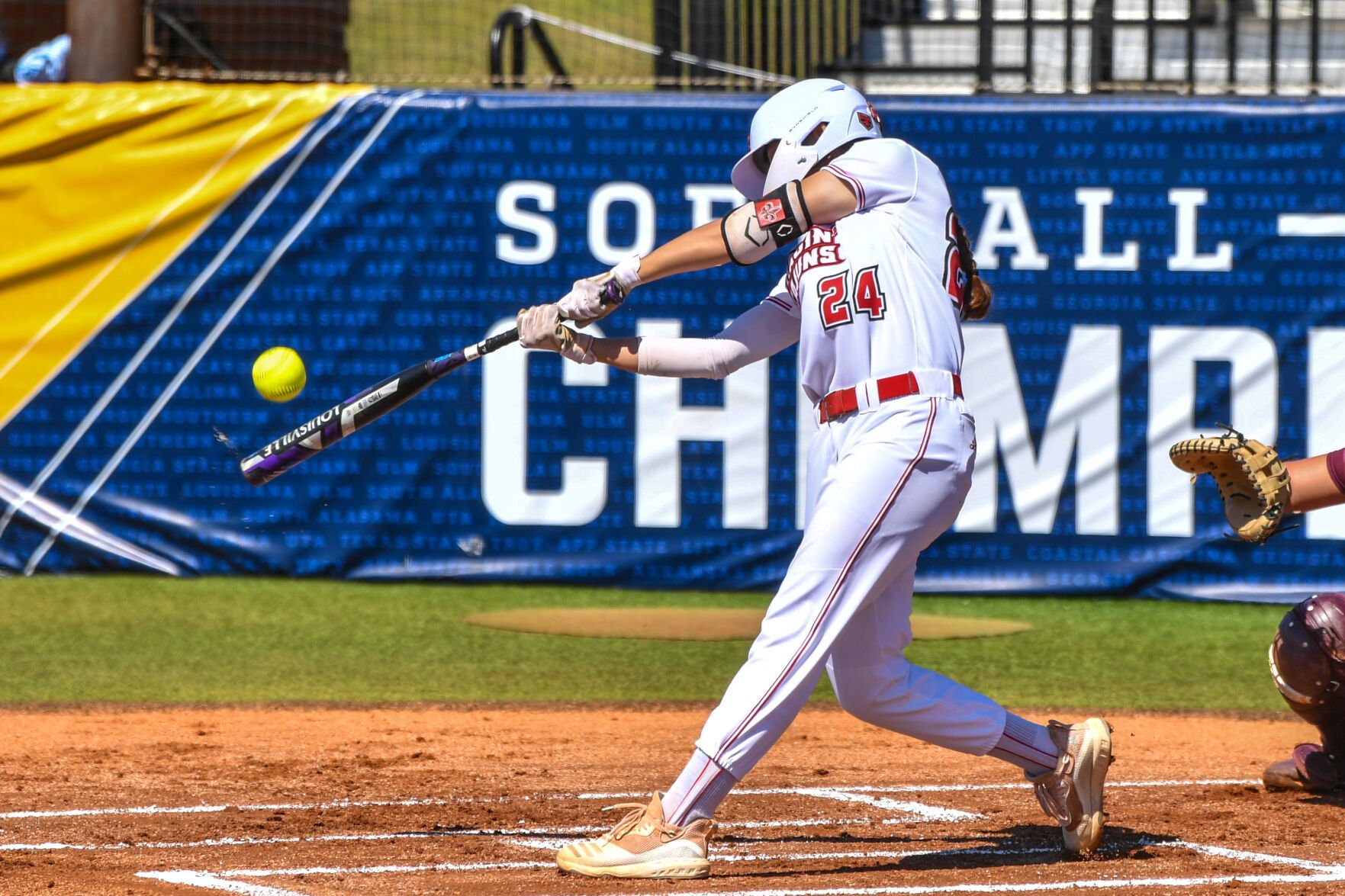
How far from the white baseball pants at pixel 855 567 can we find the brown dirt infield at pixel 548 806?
39cm

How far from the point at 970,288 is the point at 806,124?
55 cm

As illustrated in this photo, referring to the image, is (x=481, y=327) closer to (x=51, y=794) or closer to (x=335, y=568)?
(x=335, y=568)

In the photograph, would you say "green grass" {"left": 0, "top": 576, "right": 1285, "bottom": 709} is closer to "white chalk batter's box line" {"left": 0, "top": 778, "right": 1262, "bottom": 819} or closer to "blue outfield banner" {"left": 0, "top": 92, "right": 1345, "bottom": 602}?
"blue outfield banner" {"left": 0, "top": 92, "right": 1345, "bottom": 602}

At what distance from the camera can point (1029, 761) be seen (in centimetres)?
403

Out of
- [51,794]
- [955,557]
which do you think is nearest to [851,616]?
[51,794]

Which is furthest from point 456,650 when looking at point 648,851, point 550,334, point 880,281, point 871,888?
point 880,281

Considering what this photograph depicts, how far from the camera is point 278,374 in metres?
5.51

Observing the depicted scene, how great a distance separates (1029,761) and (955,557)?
4.60m

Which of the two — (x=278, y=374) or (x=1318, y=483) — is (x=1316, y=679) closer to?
(x=1318, y=483)

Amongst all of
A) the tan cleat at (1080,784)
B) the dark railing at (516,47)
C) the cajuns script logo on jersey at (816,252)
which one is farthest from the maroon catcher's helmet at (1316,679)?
the dark railing at (516,47)

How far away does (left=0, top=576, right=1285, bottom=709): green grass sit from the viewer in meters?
6.60

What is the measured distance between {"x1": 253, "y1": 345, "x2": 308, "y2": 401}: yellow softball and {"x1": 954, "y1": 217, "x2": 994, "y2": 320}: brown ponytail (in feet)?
7.83

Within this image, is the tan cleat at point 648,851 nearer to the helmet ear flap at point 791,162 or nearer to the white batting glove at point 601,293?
the white batting glove at point 601,293

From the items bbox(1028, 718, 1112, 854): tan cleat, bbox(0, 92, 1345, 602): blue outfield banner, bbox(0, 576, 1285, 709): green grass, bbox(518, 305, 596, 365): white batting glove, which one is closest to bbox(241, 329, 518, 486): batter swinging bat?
bbox(518, 305, 596, 365): white batting glove
